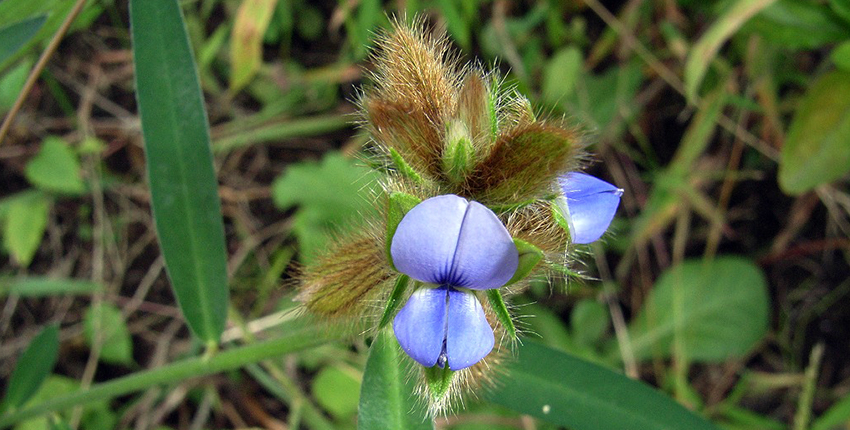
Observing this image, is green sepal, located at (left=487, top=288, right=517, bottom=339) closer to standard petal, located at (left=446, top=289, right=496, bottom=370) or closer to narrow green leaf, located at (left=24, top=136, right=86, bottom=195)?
standard petal, located at (left=446, top=289, right=496, bottom=370)

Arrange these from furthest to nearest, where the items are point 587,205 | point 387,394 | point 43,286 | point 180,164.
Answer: point 43,286
point 180,164
point 387,394
point 587,205

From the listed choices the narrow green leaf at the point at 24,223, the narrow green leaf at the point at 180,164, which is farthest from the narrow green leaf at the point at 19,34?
the narrow green leaf at the point at 24,223

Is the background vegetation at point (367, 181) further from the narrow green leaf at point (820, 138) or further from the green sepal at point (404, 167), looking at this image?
the green sepal at point (404, 167)

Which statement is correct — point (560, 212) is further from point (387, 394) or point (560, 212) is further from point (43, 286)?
point (43, 286)

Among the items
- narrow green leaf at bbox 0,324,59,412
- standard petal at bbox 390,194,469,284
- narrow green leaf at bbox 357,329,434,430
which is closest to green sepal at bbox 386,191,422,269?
standard petal at bbox 390,194,469,284

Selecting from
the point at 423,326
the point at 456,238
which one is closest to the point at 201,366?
the point at 423,326

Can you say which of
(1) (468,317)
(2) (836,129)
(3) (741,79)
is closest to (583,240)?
(1) (468,317)
